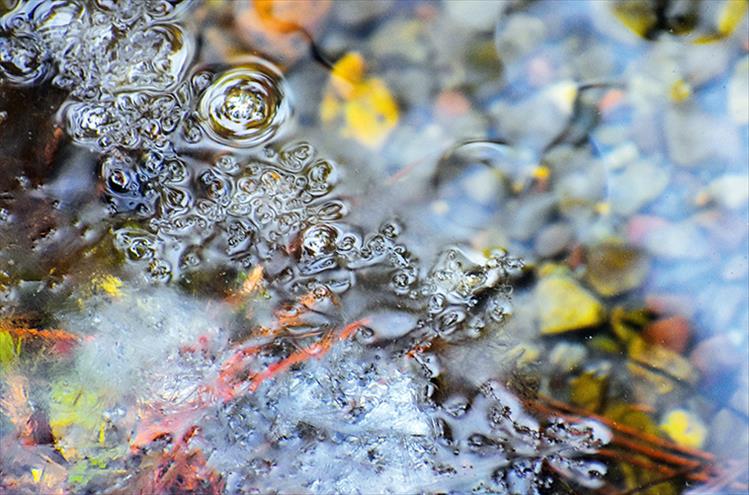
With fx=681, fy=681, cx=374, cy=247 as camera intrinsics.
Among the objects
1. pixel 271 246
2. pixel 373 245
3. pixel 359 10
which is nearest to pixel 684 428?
pixel 373 245

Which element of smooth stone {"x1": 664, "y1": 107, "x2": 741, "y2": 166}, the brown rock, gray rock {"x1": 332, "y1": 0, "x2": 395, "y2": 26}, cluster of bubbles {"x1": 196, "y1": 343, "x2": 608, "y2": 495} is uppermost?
gray rock {"x1": 332, "y1": 0, "x2": 395, "y2": 26}

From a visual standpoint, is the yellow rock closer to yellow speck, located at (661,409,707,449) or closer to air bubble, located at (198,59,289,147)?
yellow speck, located at (661,409,707,449)

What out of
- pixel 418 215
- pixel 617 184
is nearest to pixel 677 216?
pixel 617 184

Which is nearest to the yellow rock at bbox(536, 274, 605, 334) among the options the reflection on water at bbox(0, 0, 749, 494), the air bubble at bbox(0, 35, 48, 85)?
the reflection on water at bbox(0, 0, 749, 494)

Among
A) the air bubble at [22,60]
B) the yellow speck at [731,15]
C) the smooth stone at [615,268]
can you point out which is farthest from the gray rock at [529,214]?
the air bubble at [22,60]

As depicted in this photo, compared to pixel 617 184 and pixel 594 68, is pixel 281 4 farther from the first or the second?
pixel 617 184

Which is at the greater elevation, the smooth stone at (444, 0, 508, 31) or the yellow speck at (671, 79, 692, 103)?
the smooth stone at (444, 0, 508, 31)

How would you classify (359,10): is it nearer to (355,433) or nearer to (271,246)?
(271,246)
